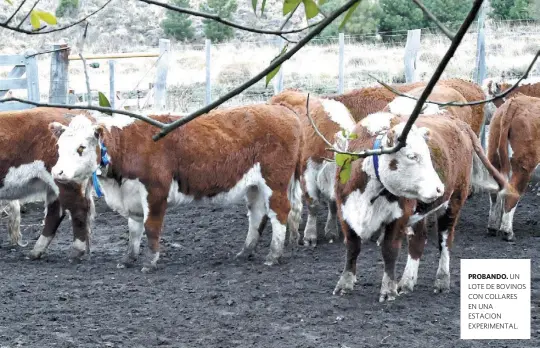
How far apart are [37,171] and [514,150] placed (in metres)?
4.92

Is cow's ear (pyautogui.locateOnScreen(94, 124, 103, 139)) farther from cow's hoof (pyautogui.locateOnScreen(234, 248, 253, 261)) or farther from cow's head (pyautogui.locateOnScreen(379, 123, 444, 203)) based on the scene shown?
cow's head (pyautogui.locateOnScreen(379, 123, 444, 203))

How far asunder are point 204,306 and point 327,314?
3.22ft

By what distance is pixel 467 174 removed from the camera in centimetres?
698

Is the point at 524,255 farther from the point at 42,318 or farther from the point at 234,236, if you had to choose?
the point at 42,318

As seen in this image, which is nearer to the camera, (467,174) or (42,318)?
(42,318)

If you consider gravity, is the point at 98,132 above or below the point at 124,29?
above

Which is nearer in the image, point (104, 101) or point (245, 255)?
point (104, 101)

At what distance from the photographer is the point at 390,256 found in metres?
6.56

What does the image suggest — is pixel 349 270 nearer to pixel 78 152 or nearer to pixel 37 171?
pixel 78 152

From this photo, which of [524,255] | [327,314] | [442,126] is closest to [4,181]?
[327,314]

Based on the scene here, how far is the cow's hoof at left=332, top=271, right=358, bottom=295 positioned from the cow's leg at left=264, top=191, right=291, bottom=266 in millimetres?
1383

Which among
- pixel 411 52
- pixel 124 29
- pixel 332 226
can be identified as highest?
pixel 411 52

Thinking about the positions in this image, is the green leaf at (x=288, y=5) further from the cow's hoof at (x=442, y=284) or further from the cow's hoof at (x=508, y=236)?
the cow's hoof at (x=508, y=236)

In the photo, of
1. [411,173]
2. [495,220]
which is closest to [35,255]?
[411,173]
